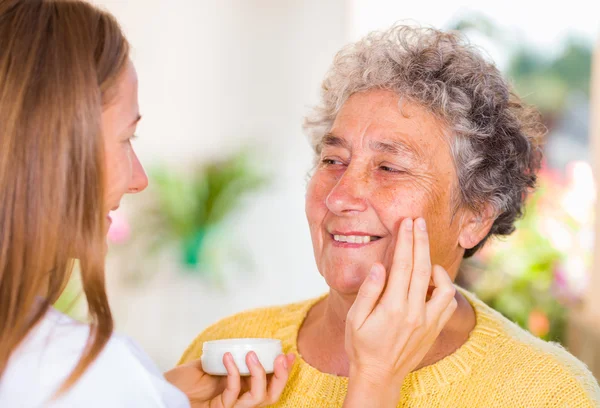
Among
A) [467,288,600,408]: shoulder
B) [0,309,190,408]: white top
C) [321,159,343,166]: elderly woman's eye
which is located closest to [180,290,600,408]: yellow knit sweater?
[467,288,600,408]: shoulder

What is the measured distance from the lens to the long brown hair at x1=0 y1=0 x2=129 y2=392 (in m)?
1.10

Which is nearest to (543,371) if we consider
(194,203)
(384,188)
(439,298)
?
(439,298)

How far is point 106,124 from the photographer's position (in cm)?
123

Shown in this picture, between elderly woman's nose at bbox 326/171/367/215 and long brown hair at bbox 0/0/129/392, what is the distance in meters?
0.66

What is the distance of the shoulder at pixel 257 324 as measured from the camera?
6.57ft

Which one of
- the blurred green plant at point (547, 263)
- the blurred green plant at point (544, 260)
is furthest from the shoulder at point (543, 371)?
the blurred green plant at point (547, 263)

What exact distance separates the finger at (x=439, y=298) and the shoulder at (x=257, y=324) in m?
0.59

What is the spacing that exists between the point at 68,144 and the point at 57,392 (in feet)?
1.25

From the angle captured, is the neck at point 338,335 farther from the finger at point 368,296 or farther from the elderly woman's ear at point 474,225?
the finger at point 368,296

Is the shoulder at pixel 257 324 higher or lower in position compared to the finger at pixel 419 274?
lower

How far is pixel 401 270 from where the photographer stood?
4.77ft

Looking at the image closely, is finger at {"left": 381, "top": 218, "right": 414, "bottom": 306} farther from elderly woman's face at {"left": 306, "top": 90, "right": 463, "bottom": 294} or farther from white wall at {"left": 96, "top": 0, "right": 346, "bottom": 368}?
white wall at {"left": 96, "top": 0, "right": 346, "bottom": 368}

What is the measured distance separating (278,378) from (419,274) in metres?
0.40

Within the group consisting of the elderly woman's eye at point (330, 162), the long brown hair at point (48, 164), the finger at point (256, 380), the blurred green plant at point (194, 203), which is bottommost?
the blurred green plant at point (194, 203)
